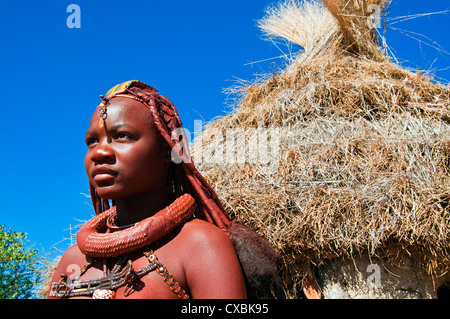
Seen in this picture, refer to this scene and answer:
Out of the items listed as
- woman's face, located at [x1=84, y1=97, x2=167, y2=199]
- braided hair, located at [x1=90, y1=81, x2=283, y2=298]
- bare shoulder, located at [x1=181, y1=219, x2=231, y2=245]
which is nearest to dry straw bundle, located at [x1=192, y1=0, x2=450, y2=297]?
braided hair, located at [x1=90, y1=81, x2=283, y2=298]

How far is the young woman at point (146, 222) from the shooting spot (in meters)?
1.92

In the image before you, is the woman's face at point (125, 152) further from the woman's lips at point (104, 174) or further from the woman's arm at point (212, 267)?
the woman's arm at point (212, 267)

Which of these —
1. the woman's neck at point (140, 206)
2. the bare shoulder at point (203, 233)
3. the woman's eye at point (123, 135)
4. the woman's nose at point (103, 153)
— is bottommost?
the bare shoulder at point (203, 233)

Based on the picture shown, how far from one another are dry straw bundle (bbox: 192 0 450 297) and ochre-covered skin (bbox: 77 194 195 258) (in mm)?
579

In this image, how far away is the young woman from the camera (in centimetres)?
192

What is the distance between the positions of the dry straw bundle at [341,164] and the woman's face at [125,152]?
687mm

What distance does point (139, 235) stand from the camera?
1.95 metres

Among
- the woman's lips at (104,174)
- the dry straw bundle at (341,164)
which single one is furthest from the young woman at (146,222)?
the dry straw bundle at (341,164)

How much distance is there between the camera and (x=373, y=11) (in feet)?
15.0

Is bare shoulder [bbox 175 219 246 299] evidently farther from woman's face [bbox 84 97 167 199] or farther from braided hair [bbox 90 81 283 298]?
woman's face [bbox 84 97 167 199]

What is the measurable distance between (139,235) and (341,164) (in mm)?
1357

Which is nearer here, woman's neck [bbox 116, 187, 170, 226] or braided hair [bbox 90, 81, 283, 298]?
braided hair [bbox 90, 81, 283, 298]

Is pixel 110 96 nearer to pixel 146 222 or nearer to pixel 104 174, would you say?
pixel 104 174

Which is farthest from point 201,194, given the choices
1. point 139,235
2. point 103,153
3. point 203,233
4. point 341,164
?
point 341,164
